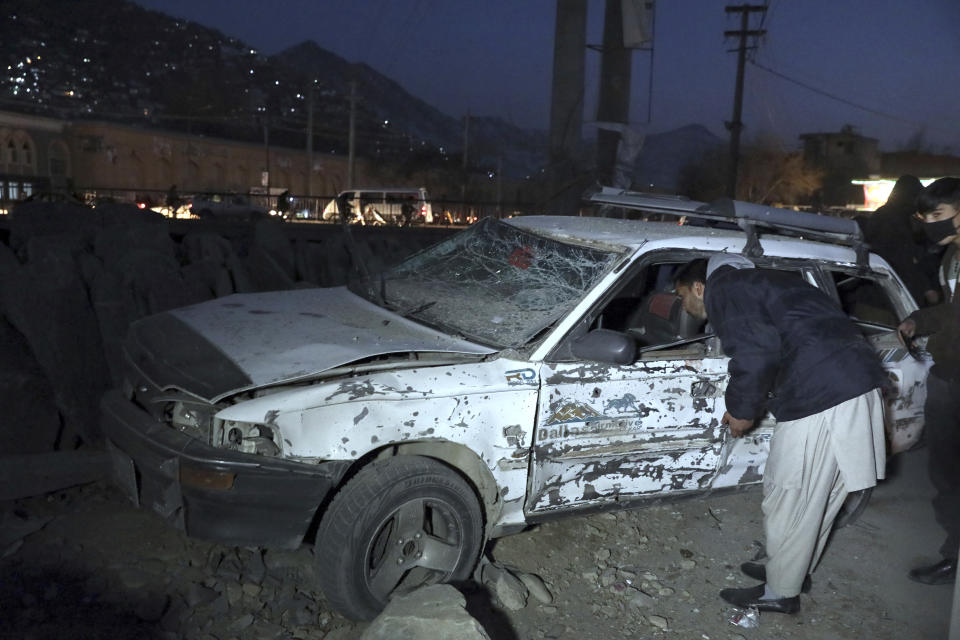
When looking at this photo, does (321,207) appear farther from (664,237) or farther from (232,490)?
(232,490)

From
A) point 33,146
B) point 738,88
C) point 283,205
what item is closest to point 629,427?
point 283,205

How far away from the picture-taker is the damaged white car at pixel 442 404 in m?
2.95

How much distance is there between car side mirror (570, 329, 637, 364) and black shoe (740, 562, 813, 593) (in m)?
1.39

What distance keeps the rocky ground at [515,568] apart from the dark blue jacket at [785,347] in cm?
102

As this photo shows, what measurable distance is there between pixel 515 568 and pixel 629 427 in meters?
0.91

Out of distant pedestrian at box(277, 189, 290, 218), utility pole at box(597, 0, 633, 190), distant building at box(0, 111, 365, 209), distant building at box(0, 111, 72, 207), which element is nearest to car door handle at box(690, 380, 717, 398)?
utility pole at box(597, 0, 633, 190)

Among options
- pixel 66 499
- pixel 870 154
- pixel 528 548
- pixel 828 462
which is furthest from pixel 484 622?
pixel 870 154

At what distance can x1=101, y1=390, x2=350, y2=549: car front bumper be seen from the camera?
2881 mm

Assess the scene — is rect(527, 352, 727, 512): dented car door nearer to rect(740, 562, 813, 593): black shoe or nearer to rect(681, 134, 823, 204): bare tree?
rect(740, 562, 813, 593): black shoe

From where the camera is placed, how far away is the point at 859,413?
3.29m

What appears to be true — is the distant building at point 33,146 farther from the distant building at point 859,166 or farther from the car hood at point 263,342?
the car hood at point 263,342

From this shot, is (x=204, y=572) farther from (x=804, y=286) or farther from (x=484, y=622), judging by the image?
(x=804, y=286)

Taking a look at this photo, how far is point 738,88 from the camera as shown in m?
32.2

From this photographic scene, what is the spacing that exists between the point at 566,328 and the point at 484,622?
1.31 meters
